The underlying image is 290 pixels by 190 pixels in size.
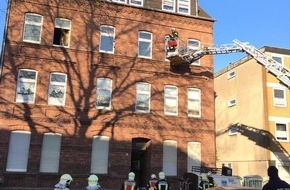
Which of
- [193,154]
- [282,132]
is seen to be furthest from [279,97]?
[193,154]

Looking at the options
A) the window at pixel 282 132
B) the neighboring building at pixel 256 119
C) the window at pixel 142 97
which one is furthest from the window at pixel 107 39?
the window at pixel 282 132

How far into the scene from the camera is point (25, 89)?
2066 cm

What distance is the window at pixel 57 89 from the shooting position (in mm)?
21031

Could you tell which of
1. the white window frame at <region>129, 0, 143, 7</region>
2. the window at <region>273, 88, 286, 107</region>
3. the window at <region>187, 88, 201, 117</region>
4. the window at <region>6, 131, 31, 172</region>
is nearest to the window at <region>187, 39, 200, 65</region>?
the window at <region>187, 88, 201, 117</region>

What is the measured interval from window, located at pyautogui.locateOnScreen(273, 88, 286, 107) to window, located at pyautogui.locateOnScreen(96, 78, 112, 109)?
14343 mm

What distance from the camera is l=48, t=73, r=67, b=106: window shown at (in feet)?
69.0

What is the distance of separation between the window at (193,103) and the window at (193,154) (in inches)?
75.9

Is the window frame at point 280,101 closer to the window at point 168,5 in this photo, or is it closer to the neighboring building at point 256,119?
the neighboring building at point 256,119

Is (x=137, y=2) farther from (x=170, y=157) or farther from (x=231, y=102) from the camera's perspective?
(x=231, y=102)

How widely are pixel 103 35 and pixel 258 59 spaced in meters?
9.96

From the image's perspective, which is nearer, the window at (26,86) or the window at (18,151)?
the window at (18,151)

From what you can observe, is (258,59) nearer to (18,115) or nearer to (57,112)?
(57,112)

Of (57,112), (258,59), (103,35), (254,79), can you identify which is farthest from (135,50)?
(254,79)

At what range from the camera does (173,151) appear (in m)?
22.5
